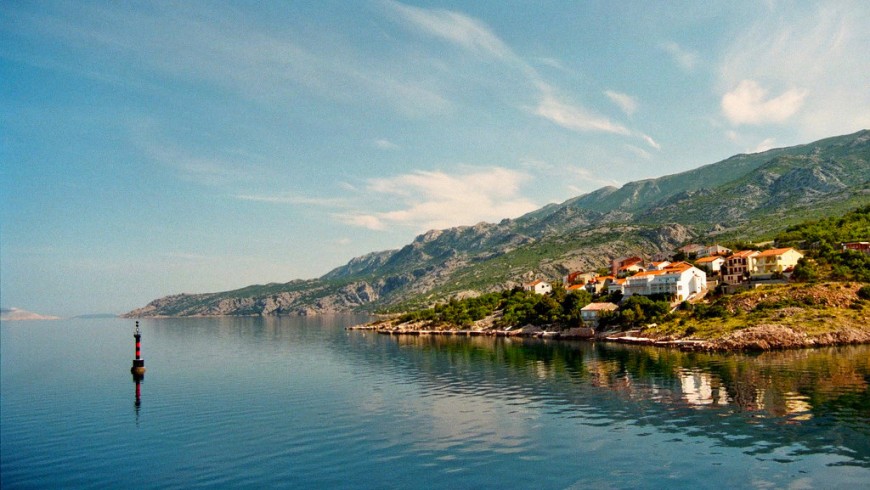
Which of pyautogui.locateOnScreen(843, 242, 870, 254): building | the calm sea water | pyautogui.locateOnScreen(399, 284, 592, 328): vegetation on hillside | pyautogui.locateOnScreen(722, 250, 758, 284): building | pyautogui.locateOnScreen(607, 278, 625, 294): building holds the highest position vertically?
pyautogui.locateOnScreen(843, 242, 870, 254): building

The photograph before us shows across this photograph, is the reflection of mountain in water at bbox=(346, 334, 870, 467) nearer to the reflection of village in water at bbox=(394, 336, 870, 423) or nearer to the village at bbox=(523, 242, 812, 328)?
the reflection of village in water at bbox=(394, 336, 870, 423)

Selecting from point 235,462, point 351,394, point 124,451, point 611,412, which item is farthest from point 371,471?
point 351,394

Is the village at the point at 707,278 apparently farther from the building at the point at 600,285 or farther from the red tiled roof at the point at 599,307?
the building at the point at 600,285

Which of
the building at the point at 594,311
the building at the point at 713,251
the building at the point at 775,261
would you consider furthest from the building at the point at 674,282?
the building at the point at 713,251

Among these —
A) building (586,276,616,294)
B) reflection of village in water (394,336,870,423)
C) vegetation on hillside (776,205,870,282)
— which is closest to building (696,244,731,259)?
vegetation on hillside (776,205,870,282)

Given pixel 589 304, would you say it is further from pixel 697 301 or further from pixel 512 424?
pixel 512 424

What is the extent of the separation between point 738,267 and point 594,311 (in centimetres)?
4270

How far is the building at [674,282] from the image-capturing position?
134 meters

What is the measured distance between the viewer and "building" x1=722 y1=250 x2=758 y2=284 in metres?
139

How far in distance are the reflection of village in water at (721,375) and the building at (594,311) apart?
2692cm

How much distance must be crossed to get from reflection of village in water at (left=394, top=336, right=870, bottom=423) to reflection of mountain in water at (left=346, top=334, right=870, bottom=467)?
105 millimetres

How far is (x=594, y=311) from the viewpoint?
140500mm

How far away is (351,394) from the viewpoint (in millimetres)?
65750

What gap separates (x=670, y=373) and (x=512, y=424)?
36828mm
